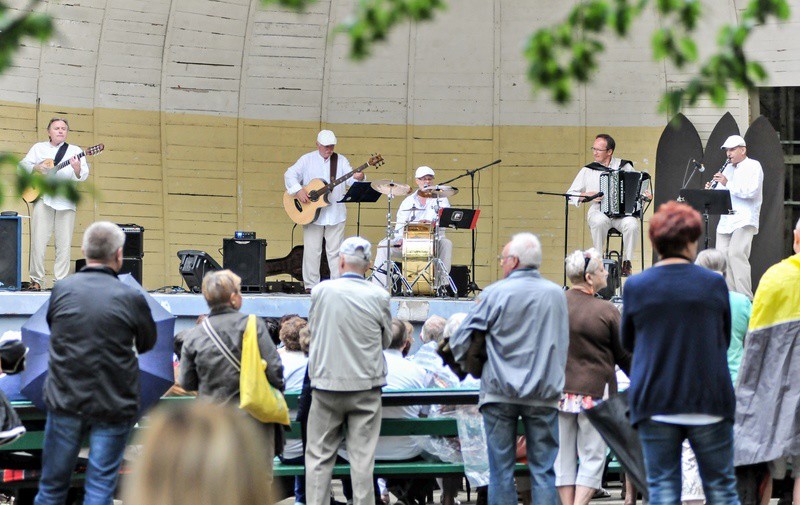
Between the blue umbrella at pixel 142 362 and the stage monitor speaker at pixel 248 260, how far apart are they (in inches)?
259

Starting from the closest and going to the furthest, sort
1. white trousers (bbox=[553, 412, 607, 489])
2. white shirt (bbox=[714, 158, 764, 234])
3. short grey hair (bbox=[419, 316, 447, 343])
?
1. white trousers (bbox=[553, 412, 607, 489])
2. short grey hair (bbox=[419, 316, 447, 343])
3. white shirt (bbox=[714, 158, 764, 234])

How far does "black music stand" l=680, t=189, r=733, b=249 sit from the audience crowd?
5.23 m

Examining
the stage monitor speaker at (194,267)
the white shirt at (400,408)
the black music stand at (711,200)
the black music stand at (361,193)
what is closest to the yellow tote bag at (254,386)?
the white shirt at (400,408)

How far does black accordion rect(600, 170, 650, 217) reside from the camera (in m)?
13.3

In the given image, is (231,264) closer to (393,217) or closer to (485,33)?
(393,217)

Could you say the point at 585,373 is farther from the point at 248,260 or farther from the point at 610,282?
the point at 248,260

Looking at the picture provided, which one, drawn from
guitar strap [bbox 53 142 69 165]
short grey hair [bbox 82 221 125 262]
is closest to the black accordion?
A: guitar strap [bbox 53 142 69 165]

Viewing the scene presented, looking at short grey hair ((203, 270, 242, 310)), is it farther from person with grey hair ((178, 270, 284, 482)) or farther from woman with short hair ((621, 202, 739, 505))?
woman with short hair ((621, 202, 739, 505))

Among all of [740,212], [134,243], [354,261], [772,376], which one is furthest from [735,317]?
[134,243]

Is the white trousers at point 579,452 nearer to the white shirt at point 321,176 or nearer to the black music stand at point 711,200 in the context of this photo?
the black music stand at point 711,200

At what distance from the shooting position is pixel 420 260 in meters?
13.1

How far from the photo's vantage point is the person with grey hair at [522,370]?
6.17 meters

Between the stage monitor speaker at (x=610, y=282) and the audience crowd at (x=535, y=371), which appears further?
the stage monitor speaker at (x=610, y=282)

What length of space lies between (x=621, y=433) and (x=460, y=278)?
27.1 feet
